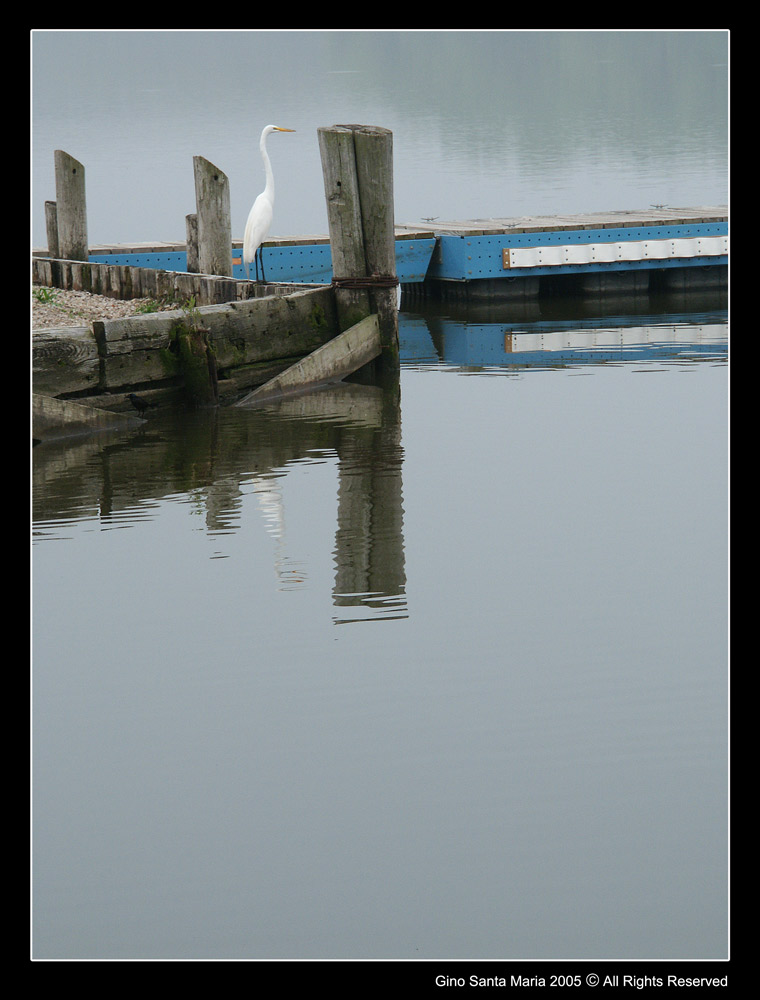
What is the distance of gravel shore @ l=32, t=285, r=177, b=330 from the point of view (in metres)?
11.8

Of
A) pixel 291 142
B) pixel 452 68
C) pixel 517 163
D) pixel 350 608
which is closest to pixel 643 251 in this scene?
pixel 350 608

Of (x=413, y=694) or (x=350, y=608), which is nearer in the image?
(x=413, y=694)

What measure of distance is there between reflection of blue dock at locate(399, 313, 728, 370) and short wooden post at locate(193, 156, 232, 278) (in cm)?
256

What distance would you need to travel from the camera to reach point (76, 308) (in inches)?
496

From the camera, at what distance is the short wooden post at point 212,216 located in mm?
13234

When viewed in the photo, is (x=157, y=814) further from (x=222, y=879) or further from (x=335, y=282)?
(x=335, y=282)

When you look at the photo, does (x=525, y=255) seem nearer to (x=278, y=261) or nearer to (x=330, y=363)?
(x=278, y=261)

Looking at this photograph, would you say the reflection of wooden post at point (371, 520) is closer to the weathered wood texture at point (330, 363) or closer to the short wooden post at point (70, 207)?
the weathered wood texture at point (330, 363)

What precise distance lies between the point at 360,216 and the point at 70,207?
15.8 feet

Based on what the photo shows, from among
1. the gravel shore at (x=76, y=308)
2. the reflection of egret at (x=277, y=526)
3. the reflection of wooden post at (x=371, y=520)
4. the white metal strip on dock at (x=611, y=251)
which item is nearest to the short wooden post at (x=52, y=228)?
the gravel shore at (x=76, y=308)

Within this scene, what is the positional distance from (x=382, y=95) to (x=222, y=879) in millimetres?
56610

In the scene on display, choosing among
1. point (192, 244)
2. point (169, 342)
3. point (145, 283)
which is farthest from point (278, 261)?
point (169, 342)

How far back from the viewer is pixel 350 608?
6406mm

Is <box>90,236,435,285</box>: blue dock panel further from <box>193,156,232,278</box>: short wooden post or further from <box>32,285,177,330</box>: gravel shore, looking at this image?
<box>193,156,232,278</box>: short wooden post
